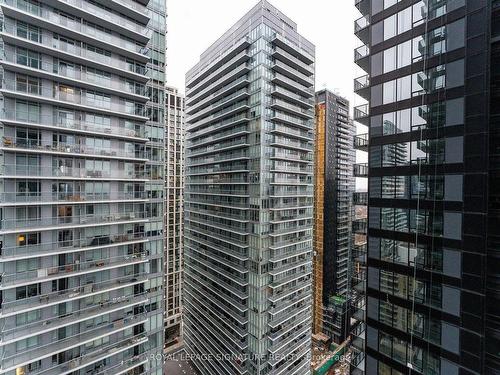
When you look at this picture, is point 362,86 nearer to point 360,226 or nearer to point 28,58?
point 360,226

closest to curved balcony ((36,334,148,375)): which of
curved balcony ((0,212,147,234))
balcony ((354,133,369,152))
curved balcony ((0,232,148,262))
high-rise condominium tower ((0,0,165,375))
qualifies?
high-rise condominium tower ((0,0,165,375))

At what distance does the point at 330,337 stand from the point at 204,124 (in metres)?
66.6

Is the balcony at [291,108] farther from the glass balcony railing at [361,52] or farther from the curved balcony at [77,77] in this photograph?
the curved balcony at [77,77]

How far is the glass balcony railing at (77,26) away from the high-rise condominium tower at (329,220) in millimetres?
55290

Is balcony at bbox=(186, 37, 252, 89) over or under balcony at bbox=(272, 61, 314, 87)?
over

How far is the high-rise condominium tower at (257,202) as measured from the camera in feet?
128

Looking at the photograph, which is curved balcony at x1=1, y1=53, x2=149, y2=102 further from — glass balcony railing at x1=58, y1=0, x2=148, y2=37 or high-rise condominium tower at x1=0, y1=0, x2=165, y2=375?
glass balcony railing at x1=58, y1=0, x2=148, y2=37

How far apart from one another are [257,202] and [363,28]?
25305 mm

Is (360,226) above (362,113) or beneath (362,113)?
beneath

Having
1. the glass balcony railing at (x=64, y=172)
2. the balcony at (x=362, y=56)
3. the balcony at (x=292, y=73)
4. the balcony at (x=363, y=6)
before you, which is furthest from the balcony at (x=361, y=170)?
the balcony at (x=292, y=73)

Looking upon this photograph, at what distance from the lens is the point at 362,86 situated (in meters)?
22.6

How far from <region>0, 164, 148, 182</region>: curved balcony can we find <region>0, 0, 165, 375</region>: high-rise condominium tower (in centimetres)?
11

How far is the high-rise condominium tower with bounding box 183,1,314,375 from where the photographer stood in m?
39.1

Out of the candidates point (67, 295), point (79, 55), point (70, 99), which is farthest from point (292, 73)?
point (67, 295)
